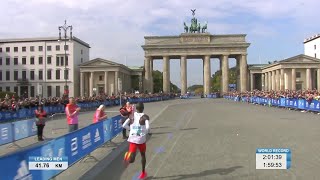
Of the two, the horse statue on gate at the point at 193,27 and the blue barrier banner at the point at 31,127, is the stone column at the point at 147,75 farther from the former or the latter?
the blue barrier banner at the point at 31,127

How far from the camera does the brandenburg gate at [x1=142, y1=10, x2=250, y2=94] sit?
427 feet

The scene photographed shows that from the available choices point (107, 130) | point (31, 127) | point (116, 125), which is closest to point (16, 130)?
point (31, 127)

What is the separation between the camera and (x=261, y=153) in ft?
26.4

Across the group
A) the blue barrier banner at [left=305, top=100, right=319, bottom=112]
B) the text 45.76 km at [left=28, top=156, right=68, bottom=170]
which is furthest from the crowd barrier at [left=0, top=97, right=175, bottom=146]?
the blue barrier banner at [left=305, top=100, right=319, bottom=112]

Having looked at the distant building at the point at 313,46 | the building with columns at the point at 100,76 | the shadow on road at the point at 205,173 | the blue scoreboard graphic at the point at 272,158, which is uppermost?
the distant building at the point at 313,46

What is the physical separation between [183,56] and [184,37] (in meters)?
5.65

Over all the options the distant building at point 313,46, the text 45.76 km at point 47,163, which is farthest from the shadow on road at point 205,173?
the distant building at point 313,46

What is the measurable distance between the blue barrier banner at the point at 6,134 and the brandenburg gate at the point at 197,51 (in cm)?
11266

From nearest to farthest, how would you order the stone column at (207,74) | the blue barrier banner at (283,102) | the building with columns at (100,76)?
the blue barrier banner at (283,102), the building with columns at (100,76), the stone column at (207,74)

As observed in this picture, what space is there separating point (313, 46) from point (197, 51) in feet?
117

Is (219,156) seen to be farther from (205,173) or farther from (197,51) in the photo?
(197,51)

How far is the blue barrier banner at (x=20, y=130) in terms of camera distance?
734 inches

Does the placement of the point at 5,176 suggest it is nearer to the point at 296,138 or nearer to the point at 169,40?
the point at 296,138

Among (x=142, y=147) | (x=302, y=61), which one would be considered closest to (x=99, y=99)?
(x=142, y=147)
